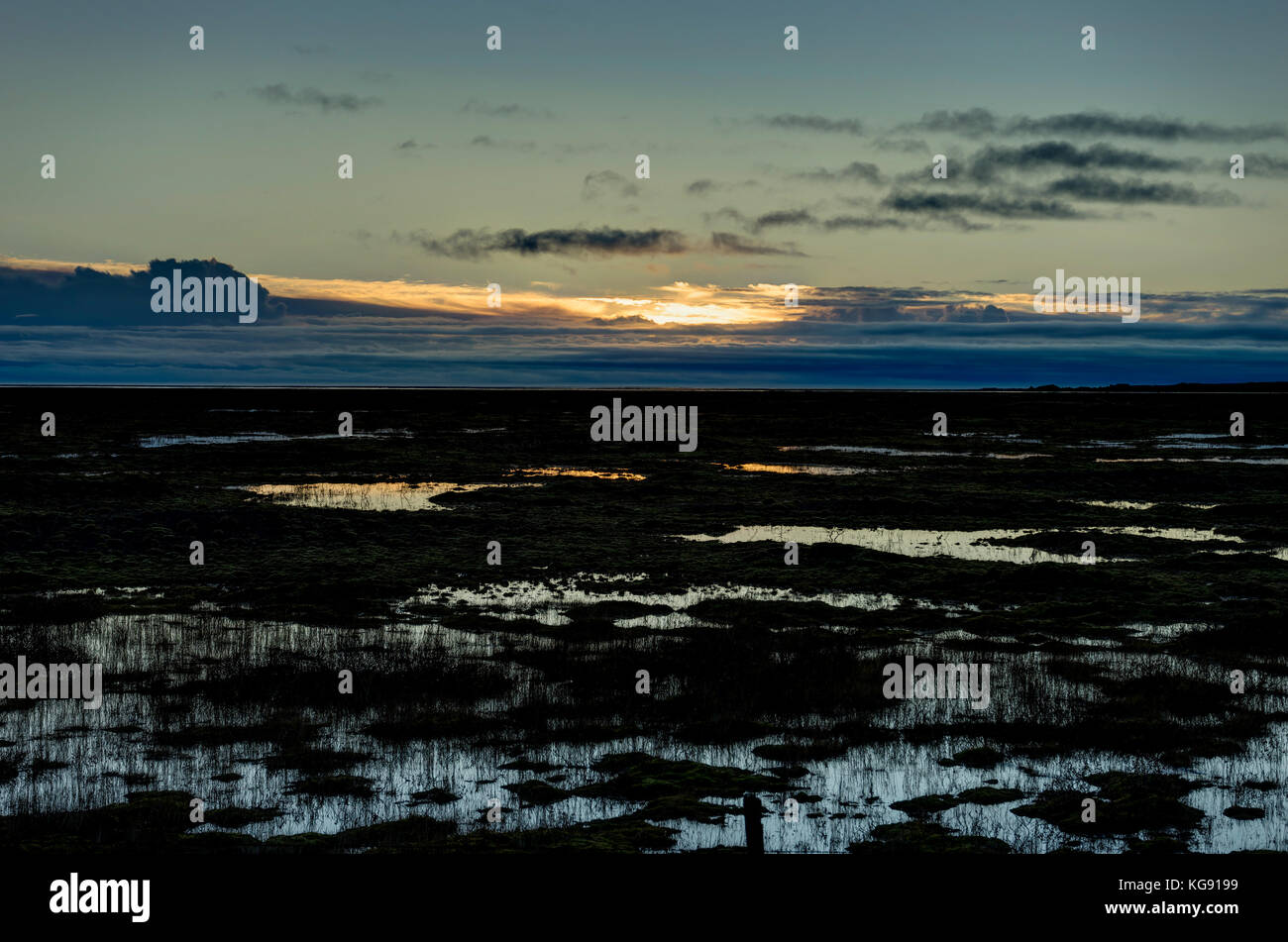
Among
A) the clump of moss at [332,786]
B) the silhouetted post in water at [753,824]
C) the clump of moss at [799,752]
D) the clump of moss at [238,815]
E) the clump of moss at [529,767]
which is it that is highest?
the silhouetted post in water at [753,824]

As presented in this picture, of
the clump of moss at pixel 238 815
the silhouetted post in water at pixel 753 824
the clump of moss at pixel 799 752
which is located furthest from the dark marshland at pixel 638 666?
the silhouetted post in water at pixel 753 824

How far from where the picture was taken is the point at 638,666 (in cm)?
1741

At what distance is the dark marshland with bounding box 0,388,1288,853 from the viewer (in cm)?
1097

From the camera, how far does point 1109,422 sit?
318 ft

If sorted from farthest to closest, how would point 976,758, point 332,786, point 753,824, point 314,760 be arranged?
point 976,758 < point 314,760 < point 332,786 < point 753,824

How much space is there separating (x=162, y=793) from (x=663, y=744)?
6.21 metres

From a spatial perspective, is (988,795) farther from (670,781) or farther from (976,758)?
(670,781)

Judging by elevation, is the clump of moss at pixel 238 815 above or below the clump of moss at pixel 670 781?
above

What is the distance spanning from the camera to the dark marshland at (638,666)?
432 inches

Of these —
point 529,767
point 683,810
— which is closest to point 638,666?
point 529,767

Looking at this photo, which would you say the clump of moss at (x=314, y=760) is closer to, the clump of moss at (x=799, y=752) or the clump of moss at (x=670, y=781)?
the clump of moss at (x=670, y=781)
